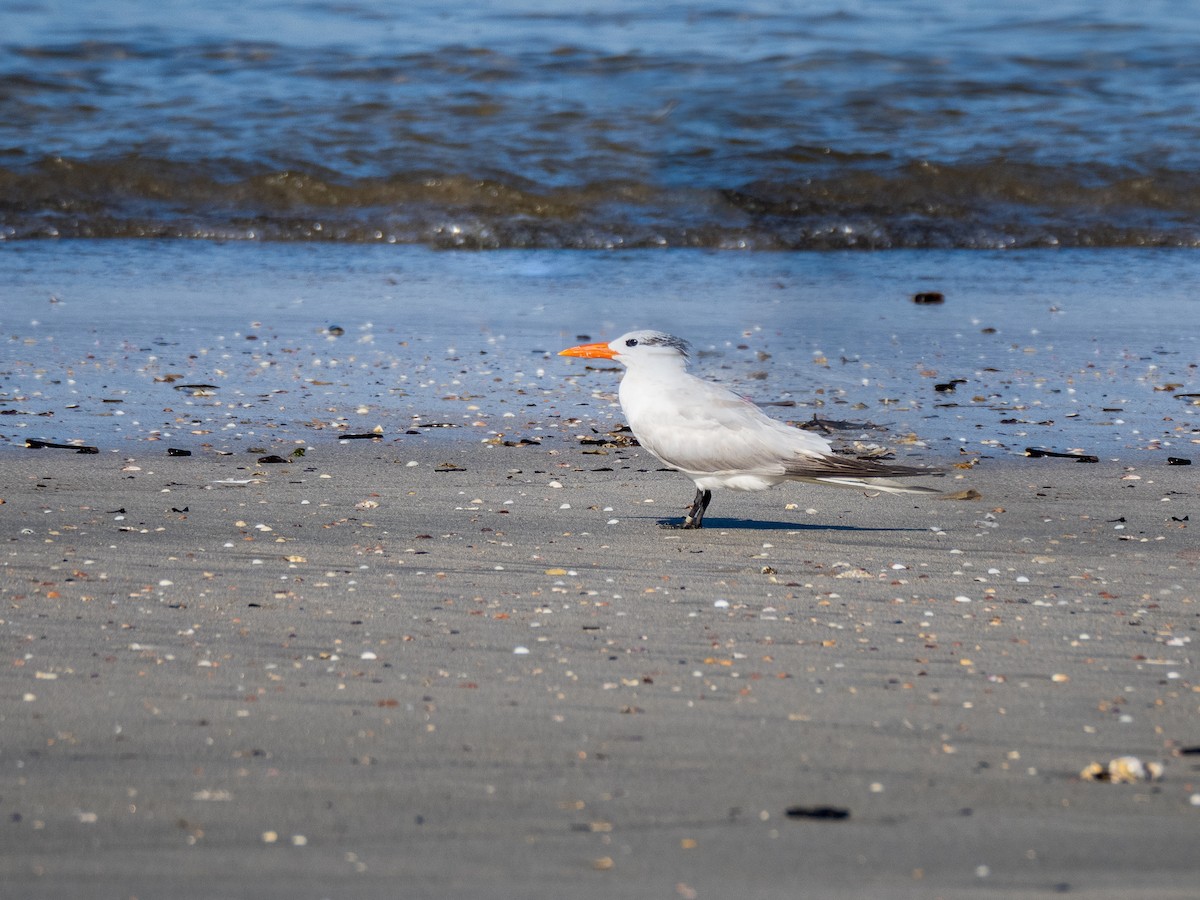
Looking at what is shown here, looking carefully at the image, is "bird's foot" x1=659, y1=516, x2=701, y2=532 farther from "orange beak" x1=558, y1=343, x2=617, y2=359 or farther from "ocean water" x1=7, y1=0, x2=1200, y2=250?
"ocean water" x1=7, y1=0, x2=1200, y2=250

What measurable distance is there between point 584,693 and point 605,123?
42.6ft

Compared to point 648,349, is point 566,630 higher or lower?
lower

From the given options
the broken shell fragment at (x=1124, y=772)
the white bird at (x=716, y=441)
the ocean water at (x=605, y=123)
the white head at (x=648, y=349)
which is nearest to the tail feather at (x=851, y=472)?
the white bird at (x=716, y=441)

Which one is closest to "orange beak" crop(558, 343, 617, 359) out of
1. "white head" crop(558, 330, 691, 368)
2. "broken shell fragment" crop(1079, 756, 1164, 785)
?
"white head" crop(558, 330, 691, 368)

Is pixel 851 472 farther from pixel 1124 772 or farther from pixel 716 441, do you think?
pixel 1124 772

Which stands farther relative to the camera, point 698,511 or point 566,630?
point 698,511

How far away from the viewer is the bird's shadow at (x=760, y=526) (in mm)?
4719

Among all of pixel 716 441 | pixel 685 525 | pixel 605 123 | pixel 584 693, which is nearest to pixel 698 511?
pixel 685 525

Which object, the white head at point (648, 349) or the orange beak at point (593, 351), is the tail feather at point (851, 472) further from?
the orange beak at point (593, 351)

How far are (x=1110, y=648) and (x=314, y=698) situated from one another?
1.82 meters

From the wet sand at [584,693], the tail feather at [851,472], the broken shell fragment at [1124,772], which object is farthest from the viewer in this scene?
the tail feather at [851,472]

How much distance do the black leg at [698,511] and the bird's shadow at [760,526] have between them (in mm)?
22

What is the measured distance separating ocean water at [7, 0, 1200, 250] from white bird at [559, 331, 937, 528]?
23.2 ft

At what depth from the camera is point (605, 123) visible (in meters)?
15.4
